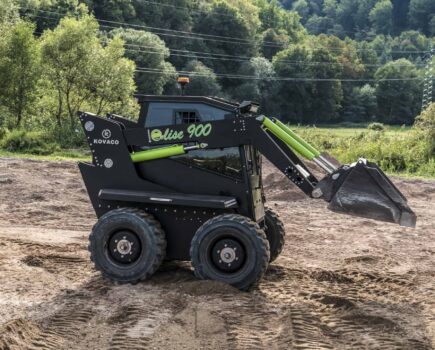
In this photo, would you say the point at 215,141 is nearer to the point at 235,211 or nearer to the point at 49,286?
the point at 235,211

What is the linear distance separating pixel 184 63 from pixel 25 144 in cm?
5508

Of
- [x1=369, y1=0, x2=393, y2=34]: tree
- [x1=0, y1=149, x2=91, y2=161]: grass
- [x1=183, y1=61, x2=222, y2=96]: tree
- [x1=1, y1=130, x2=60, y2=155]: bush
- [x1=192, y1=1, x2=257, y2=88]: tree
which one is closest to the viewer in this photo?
[x1=0, y1=149, x2=91, y2=161]: grass

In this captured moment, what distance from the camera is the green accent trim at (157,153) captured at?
7789 millimetres

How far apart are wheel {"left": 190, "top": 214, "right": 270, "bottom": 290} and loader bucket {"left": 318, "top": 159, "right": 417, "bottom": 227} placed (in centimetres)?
99

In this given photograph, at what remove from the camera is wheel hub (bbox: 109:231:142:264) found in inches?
302

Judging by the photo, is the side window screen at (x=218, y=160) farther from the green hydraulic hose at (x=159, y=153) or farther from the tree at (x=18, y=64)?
the tree at (x=18, y=64)

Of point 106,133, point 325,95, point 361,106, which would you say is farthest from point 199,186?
point 361,106

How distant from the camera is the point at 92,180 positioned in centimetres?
810

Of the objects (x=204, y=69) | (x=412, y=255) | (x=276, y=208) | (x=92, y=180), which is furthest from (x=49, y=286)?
(x=204, y=69)

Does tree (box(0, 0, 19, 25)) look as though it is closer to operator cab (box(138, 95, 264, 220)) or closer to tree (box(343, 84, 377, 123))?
operator cab (box(138, 95, 264, 220))

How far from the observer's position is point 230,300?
7031 millimetres

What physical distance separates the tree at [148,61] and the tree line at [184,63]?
11 centimetres

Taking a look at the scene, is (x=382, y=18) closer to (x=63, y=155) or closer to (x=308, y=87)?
(x=308, y=87)

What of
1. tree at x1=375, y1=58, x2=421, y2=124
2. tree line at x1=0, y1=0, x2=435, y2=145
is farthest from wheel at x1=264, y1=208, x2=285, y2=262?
tree at x1=375, y1=58, x2=421, y2=124
